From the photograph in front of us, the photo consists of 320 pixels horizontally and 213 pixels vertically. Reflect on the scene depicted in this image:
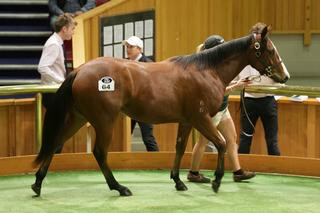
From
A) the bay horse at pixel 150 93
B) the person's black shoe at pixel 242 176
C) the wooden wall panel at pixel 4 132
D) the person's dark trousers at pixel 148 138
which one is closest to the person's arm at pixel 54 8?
the person's dark trousers at pixel 148 138

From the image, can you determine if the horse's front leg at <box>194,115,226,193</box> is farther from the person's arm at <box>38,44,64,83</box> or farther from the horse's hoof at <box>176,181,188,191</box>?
the person's arm at <box>38,44,64,83</box>

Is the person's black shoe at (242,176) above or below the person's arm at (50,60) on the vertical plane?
below

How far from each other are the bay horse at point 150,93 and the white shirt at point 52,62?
128 centimetres

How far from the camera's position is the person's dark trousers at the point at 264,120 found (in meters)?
8.80

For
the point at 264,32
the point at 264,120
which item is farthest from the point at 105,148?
the point at 264,120

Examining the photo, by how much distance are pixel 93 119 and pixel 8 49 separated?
5292 mm

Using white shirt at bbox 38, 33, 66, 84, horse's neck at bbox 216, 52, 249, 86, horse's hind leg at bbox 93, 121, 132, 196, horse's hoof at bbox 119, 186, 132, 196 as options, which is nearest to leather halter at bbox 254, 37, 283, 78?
horse's neck at bbox 216, 52, 249, 86

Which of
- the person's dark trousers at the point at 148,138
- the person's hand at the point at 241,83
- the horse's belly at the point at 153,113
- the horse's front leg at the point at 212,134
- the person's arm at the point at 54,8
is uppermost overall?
the person's arm at the point at 54,8

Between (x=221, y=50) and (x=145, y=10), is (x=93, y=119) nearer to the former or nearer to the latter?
(x=221, y=50)

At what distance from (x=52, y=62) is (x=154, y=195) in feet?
6.76

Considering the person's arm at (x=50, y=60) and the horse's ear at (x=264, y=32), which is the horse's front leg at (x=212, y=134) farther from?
the person's arm at (x=50, y=60)

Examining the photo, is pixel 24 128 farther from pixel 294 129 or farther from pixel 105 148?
pixel 294 129

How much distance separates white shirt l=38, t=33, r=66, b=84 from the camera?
8742mm

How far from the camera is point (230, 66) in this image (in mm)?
7715
